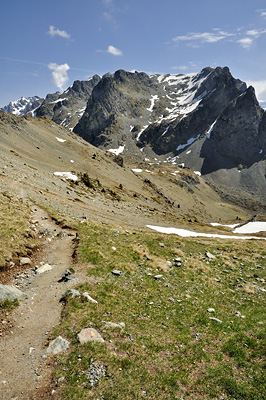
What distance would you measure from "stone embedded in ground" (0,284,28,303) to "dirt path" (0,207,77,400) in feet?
1.62

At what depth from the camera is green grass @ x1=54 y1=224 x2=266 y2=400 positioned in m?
9.41

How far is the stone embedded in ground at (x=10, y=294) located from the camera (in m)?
13.4

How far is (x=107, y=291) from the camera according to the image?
52.6ft

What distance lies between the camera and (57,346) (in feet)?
34.6

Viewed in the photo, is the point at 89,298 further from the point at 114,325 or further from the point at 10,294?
the point at 10,294

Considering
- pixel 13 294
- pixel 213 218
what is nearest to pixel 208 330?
pixel 13 294

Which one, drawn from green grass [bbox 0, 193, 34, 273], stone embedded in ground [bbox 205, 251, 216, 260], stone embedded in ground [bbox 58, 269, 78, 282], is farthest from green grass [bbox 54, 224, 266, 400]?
green grass [bbox 0, 193, 34, 273]

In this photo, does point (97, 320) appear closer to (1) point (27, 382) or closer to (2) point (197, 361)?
(1) point (27, 382)

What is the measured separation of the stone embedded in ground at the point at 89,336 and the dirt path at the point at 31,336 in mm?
1777

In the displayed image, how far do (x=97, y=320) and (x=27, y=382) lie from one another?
4292 mm

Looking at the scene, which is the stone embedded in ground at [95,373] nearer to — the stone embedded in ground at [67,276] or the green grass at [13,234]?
the stone embedded in ground at [67,276]

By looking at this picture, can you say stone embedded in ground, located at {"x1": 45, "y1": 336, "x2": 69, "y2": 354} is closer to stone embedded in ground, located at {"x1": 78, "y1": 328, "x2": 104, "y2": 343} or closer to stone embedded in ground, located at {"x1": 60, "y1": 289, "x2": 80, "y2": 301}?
stone embedded in ground, located at {"x1": 78, "y1": 328, "x2": 104, "y2": 343}

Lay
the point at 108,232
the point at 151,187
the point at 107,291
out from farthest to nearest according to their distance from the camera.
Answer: the point at 151,187, the point at 108,232, the point at 107,291

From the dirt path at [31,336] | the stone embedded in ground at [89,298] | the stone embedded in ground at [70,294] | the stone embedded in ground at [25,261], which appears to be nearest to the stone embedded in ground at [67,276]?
the dirt path at [31,336]
